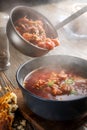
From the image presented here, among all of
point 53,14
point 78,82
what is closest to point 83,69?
point 78,82

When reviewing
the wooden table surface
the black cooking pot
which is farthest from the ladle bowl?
the wooden table surface

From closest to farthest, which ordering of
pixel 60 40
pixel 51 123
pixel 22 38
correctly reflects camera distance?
pixel 51 123 < pixel 22 38 < pixel 60 40

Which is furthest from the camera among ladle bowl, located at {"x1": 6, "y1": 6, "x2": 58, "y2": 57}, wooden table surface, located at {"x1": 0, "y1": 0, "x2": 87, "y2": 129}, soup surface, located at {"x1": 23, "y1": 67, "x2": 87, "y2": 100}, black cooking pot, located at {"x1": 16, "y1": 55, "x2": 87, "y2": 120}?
wooden table surface, located at {"x1": 0, "y1": 0, "x2": 87, "y2": 129}

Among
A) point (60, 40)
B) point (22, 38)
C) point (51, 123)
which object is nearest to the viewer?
point (51, 123)

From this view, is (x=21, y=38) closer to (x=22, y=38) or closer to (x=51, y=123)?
(x=22, y=38)

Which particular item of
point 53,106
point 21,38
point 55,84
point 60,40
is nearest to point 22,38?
point 21,38

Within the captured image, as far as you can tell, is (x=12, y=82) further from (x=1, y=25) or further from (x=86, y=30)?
(x=86, y=30)

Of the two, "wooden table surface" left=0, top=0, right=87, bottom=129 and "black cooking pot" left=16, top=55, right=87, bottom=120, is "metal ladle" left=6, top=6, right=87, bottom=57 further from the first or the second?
"wooden table surface" left=0, top=0, right=87, bottom=129

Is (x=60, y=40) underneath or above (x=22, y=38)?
underneath
